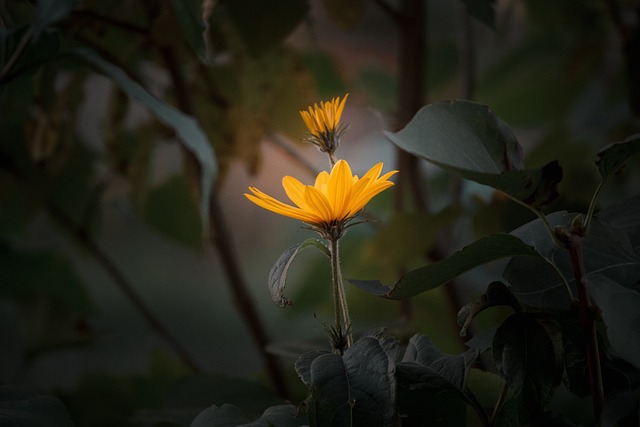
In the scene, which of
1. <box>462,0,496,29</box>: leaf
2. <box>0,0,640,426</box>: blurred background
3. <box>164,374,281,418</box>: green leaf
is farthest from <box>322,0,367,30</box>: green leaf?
<box>164,374,281,418</box>: green leaf

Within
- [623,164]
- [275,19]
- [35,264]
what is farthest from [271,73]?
[623,164]

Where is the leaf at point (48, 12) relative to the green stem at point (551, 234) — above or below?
above

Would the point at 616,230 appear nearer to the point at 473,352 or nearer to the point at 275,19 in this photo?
the point at 473,352

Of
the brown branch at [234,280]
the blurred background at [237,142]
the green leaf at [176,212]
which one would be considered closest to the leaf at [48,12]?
the blurred background at [237,142]

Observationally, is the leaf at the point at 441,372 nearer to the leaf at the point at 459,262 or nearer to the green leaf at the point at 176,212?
the leaf at the point at 459,262

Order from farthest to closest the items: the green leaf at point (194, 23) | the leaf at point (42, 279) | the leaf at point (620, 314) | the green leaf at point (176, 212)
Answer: the green leaf at point (176, 212) < the leaf at point (42, 279) < the green leaf at point (194, 23) < the leaf at point (620, 314)
